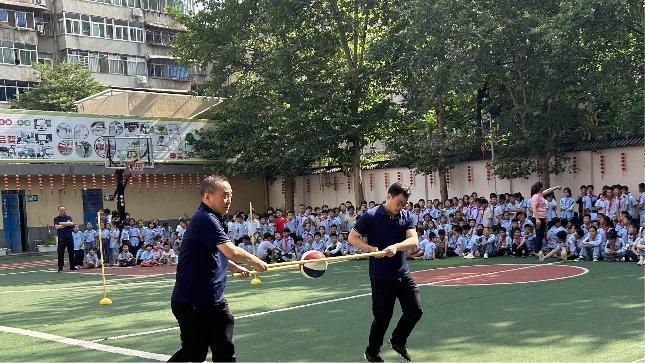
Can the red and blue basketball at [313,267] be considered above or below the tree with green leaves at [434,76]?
below

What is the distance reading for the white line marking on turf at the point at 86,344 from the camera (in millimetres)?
9239

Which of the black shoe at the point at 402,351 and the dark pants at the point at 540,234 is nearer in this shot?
the black shoe at the point at 402,351

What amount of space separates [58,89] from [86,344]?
1433 inches

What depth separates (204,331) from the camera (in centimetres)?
657

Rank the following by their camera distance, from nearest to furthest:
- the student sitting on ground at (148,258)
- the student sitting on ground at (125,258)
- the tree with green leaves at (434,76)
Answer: the tree with green leaves at (434,76) → the student sitting on ground at (148,258) → the student sitting on ground at (125,258)

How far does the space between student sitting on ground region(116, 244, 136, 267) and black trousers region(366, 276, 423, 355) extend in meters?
19.6

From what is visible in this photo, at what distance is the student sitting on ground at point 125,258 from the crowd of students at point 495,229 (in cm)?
351

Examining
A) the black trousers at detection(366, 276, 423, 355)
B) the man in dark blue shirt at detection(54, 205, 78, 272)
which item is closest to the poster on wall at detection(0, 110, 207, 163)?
the man in dark blue shirt at detection(54, 205, 78, 272)

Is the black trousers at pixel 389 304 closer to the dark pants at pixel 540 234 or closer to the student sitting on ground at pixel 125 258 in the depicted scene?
the dark pants at pixel 540 234

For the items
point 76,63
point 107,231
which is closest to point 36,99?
point 76,63

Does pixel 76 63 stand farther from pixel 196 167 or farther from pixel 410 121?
pixel 410 121

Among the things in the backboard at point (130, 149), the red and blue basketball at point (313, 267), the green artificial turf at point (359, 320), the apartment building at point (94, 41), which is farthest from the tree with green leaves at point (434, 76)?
the apartment building at point (94, 41)

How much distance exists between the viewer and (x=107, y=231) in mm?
27484

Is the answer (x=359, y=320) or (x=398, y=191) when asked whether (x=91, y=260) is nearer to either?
(x=359, y=320)
